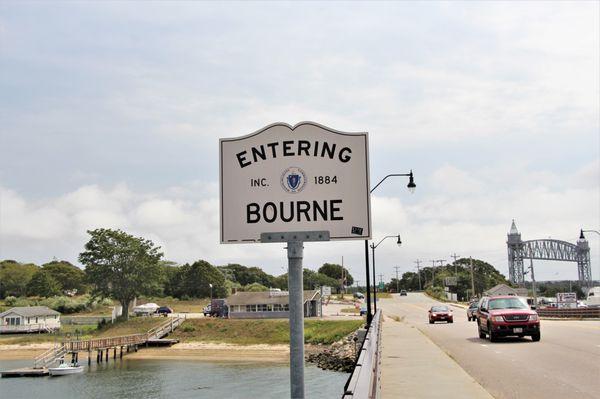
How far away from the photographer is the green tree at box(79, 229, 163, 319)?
92562 millimetres

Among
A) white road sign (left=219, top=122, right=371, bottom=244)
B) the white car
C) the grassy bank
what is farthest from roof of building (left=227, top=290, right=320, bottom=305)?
white road sign (left=219, top=122, right=371, bottom=244)

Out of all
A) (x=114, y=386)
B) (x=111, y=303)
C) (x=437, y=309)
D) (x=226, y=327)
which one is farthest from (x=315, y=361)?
(x=111, y=303)

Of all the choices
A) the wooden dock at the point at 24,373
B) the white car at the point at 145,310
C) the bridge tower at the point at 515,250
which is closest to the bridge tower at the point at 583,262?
the bridge tower at the point at 515,250

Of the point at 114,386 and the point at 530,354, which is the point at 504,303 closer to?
the point at 530,354

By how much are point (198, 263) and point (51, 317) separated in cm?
4525

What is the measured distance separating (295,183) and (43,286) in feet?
496

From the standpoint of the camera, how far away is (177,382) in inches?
2045

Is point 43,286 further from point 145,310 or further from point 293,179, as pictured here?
point 293,179

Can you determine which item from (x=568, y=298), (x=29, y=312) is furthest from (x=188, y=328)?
(x=568, y=298)

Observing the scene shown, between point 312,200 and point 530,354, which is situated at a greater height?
point 312,200

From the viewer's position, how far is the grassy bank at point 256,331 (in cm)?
6769

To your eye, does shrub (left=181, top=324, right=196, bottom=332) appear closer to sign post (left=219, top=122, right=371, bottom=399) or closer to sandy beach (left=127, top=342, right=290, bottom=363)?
sandy beach (left=127, top=342, right=290, bottom=363)

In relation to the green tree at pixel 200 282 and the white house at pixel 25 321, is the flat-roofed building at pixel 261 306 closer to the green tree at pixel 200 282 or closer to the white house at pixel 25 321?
the white house at pixel 25 321

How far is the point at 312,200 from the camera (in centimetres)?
425
